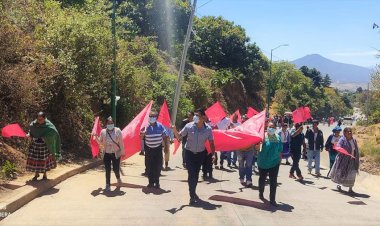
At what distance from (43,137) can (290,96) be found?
7012 cm

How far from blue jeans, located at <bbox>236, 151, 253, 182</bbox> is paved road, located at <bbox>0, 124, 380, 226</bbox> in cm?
37

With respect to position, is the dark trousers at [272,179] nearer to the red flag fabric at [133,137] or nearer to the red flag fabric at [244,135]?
the red flag fabric at [244,135]

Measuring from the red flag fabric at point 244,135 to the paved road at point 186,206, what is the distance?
42.0 inches

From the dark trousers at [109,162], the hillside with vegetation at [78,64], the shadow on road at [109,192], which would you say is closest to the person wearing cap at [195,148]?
the shadow on road at [109,192]

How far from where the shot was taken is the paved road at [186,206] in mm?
7934

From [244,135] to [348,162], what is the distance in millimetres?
2802

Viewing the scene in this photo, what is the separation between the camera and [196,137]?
9320mm

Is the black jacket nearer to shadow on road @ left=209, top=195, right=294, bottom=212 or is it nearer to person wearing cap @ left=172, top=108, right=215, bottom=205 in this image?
shadow on road @ left=209, top=195, right=294, bottom=212

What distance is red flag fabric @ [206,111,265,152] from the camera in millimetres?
10234

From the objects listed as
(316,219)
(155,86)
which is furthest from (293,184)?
(155,86)

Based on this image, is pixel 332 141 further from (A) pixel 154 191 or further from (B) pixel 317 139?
(A) pixel 154 191

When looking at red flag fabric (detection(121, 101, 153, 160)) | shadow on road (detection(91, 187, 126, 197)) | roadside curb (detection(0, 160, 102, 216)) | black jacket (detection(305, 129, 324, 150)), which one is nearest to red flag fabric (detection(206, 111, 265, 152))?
red flag fabric (detection(121, 101, 153, 160))

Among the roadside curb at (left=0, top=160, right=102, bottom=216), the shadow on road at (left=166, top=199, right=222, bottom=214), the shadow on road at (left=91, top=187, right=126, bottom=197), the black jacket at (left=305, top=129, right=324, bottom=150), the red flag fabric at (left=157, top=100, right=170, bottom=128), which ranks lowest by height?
the shadow on road at (left=166, top=199, right=222, bottom=214)

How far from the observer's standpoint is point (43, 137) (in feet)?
34.1
